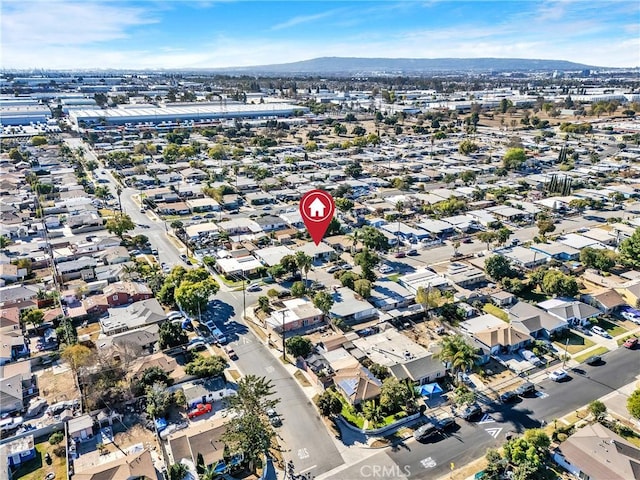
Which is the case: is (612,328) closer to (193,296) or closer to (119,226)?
(193,296)

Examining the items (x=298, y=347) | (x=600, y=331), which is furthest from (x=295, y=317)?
(x=600, y=331)

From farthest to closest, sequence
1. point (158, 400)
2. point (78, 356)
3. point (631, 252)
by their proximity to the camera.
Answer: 1. point (631, 252)
2. point (78, 356)
3. point (158, 400)

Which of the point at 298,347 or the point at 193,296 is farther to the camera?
the point at 193,296

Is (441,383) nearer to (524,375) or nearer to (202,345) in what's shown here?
(524,375)

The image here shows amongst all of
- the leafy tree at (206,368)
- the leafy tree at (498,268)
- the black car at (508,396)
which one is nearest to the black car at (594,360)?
the black car at (508,396)

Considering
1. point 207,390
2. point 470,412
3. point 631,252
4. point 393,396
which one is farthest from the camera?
point 631,252

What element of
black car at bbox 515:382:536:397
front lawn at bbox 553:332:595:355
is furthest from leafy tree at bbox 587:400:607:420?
front lawn at bbox 553:332:595:355

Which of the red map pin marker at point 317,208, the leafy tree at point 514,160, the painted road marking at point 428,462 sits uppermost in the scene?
the red map pin marker at point 317,208

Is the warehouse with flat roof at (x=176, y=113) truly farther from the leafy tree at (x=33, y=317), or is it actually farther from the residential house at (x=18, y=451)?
the residential house at (x=18, y=451)
